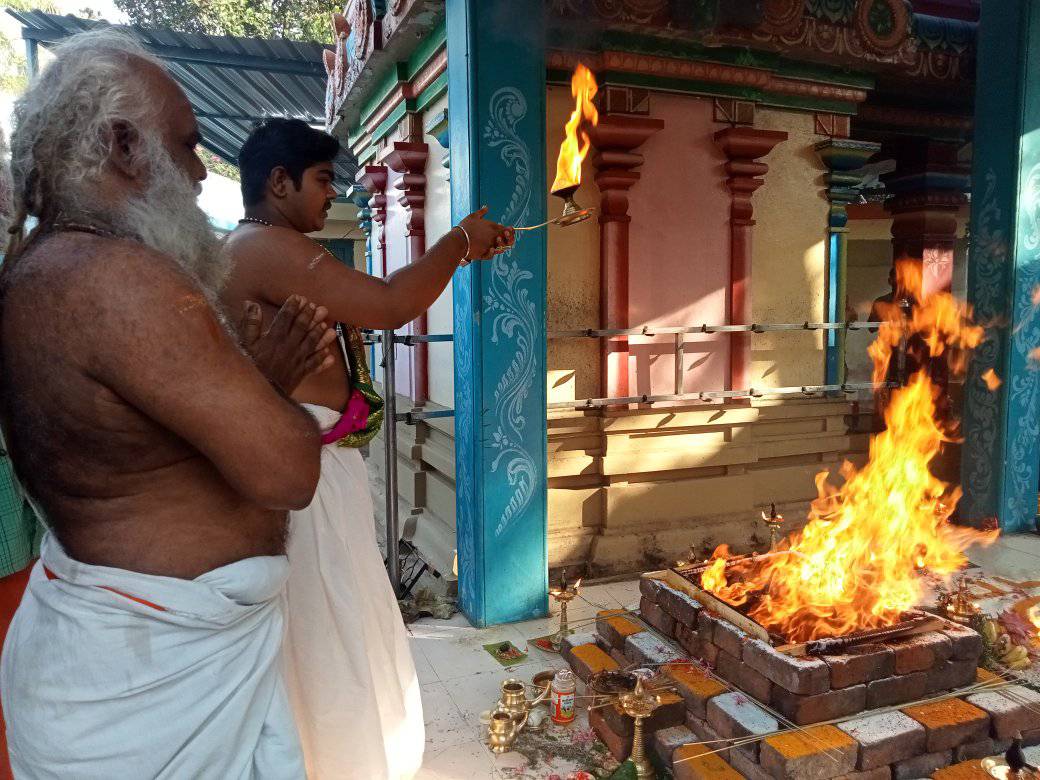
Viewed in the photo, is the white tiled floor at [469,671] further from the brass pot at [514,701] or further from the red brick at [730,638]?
the red brick at [730,638]

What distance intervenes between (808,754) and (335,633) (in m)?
1.66

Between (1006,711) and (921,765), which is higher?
(1006,711)

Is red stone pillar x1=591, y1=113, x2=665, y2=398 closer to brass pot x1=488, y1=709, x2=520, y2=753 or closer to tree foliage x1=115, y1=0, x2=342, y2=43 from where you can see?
brass pot x1=488, y1=709, x2=520, y2=753

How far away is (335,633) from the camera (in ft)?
7.67

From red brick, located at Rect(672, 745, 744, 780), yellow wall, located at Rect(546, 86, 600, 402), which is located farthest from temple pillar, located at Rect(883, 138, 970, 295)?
red brick, located at Rect(672, 745, 744, 780)

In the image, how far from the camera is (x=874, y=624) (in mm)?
3291

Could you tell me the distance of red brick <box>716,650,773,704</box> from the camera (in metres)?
2.96

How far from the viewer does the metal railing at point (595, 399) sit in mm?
4398

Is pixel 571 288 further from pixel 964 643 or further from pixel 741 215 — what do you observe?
pixel 964 643

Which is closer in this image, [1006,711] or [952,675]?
[1006,711]

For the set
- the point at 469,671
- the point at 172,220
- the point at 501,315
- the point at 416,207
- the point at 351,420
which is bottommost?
the point at 469,671

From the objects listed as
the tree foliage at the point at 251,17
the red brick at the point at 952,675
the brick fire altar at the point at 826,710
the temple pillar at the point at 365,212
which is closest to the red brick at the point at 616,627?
the brick fire altar at the point at 826,710

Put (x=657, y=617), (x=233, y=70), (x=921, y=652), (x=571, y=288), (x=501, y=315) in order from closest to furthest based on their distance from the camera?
(x=921, y=652), (x=657, y=617), (x=501, y=315), (x=571, y=288), (x=233, y=70)

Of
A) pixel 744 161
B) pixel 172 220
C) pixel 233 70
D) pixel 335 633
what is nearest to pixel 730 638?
pixel 335 633
